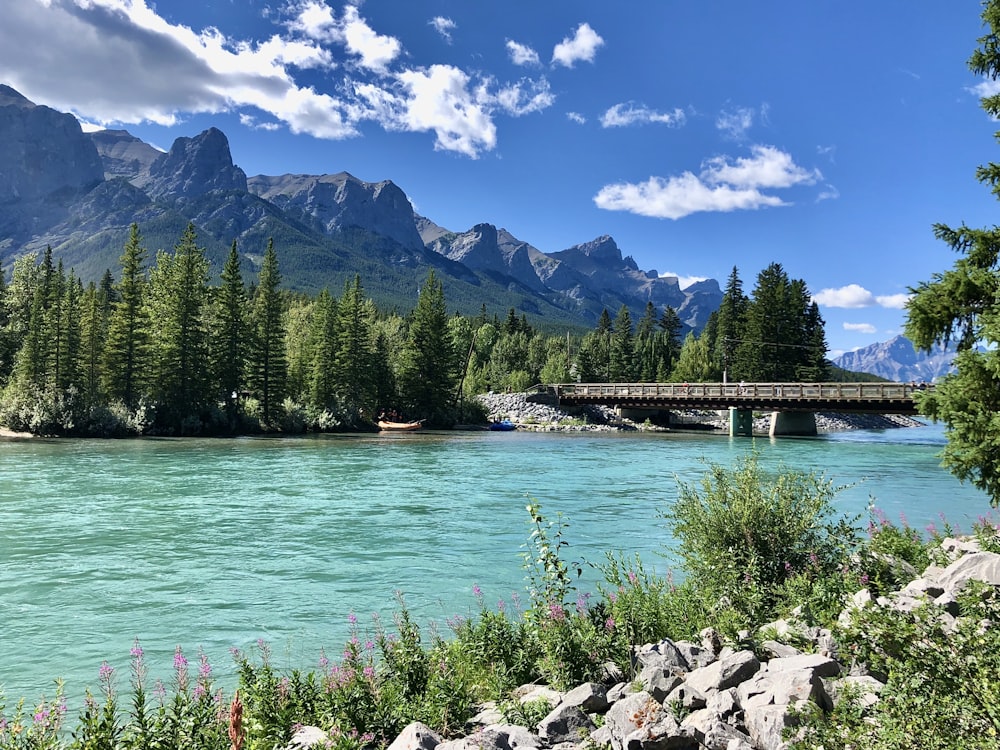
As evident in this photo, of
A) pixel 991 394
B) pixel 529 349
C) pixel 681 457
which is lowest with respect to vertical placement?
pixel 681 457

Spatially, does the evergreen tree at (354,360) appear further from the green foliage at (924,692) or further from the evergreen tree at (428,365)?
the green foliage at (924,692)

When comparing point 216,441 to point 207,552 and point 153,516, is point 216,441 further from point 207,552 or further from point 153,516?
point 207,552

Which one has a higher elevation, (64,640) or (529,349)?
(529,349)

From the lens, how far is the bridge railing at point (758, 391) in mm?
50844

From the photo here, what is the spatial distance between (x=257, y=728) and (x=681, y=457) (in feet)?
118

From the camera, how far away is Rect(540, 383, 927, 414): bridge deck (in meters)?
50.8

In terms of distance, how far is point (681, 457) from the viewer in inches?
1516

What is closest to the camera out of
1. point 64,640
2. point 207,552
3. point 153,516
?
point 64,640

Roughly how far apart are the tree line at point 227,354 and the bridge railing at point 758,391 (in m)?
16.7

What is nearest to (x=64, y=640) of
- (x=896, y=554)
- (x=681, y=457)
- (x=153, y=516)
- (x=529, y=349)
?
(x=153, y=516)

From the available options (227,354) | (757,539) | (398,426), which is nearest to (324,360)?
(227,354)

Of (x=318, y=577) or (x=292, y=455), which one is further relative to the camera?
(x=292, y=455)

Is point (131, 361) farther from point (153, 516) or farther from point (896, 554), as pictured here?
point (896, 554)

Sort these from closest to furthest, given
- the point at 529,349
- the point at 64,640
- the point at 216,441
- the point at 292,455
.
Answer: the point at 64,640
the point at 292,455
the point at 216,441
the point at 529,349
